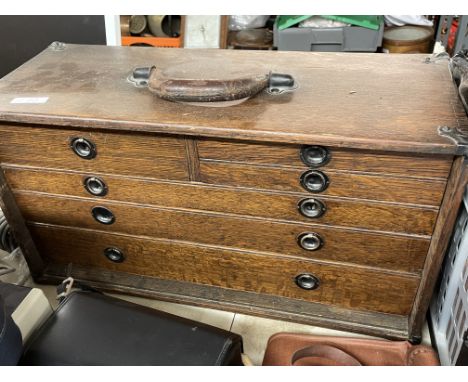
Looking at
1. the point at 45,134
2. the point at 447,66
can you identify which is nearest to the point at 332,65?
the point at 447,66

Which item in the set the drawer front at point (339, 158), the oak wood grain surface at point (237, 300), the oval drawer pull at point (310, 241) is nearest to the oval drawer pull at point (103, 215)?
the oak wood grain surface at point (237, 300)

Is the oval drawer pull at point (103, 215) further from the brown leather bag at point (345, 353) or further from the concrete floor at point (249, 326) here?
the brown leather bag at point (345, 353)

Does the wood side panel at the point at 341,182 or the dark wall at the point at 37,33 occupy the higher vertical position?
the dark wall at the point at 37,33

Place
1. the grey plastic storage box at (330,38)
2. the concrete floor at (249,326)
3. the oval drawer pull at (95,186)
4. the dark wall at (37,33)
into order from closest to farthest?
the oval drawer pull at (95,186)
the concrete floor at (249,326)
the dark wall at (37,33)
the grey plastic storage box at (330,38)

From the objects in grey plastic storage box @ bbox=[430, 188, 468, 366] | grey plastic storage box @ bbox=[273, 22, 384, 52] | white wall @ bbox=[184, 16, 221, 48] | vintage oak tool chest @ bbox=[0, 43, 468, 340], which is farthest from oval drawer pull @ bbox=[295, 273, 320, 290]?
white wall @ bbox=[184, 16, 221, 48]

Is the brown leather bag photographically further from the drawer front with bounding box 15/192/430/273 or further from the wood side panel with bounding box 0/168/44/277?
the wood side panel with bounding box 0/168/44/277

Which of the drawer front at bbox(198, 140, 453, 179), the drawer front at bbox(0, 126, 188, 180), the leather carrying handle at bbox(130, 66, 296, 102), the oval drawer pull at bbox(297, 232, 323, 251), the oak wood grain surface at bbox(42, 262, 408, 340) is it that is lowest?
the oak wood grain surface at bbox(42, 262, 408, 340)

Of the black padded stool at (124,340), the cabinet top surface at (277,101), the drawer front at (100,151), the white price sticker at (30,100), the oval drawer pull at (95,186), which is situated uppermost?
the cabinet top surface at (277,101)

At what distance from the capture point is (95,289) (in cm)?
142

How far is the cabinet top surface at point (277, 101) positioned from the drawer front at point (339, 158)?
6 centimetres

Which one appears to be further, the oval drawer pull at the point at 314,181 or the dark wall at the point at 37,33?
the dark wall at the point at 37,33

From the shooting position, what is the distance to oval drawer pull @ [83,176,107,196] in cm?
119

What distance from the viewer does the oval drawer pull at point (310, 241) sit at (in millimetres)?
1140

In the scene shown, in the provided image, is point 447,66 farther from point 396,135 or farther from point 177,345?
point 177,345
